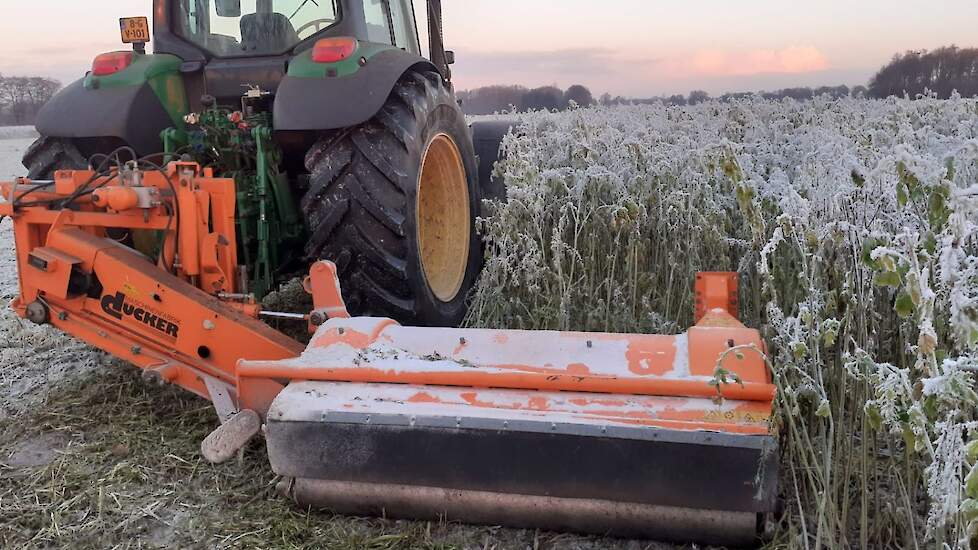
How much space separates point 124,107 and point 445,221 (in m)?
1.56

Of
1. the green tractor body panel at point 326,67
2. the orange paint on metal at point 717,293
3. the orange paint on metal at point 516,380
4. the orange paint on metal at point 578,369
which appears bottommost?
the orange paint on metal at point 516,380

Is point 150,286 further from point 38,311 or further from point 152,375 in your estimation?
point 38,311

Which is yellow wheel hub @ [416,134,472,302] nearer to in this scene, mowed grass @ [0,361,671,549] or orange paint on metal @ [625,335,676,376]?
mowed grass @ [0,361,671,549]

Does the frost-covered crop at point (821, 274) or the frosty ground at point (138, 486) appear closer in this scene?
the frost-covered crop at point (821, 274)

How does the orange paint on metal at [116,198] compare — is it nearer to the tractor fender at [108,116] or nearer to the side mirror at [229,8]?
the tractor fender at [108,116]

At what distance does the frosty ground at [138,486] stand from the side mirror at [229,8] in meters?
1.79

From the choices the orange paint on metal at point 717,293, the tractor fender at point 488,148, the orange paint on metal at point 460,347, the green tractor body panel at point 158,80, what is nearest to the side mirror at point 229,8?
the green tractor body panel at point 158,80

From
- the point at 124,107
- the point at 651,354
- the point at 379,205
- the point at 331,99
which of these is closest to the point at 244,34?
the point at 124,107

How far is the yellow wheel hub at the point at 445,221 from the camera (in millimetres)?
4086

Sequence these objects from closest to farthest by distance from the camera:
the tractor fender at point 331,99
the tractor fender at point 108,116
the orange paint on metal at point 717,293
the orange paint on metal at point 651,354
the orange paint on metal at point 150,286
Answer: the orange paint on metal at point 651,354 < the orange paint on metal at point 717,293 < the orange paint on metal at point 150,286 < the tractor fender at point 331,99 < the tractor fender at point 108,116

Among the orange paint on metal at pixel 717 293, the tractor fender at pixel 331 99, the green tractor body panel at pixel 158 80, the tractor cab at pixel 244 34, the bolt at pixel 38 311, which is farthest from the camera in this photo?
the tractor cab at pixel 244 34

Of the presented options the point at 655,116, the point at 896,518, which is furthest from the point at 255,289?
the point at 655,116

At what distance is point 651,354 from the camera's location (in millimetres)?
2322

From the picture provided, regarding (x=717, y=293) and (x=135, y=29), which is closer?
(x=717, y=293)
